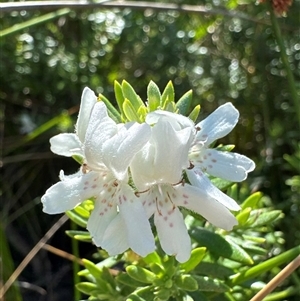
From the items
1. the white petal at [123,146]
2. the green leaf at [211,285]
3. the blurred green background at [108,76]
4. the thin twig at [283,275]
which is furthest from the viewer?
the blurred green background at [108,76]

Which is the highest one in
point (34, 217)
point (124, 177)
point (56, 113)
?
point (56, 113)

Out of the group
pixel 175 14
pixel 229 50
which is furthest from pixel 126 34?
pixel 229 50

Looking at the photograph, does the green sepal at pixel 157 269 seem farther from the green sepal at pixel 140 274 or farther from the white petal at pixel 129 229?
the white petal at pixel 129 229

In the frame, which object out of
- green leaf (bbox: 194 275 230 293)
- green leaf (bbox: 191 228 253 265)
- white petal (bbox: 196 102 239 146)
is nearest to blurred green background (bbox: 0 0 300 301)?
green leaf (bbox: 191 228 253 265)

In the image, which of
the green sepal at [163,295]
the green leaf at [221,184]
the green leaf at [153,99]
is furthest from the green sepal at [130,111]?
the green sepal at [163,295]

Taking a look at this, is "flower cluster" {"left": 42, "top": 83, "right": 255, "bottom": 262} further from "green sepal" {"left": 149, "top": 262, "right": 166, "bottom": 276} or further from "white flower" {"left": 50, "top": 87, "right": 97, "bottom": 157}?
"green sepal" {"left": 149, "top": 262, "right": 166, "bottom": 276}

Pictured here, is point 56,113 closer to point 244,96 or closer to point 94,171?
point 244,96

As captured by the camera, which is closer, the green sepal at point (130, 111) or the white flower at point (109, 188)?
the white flower at point (109, 188)
